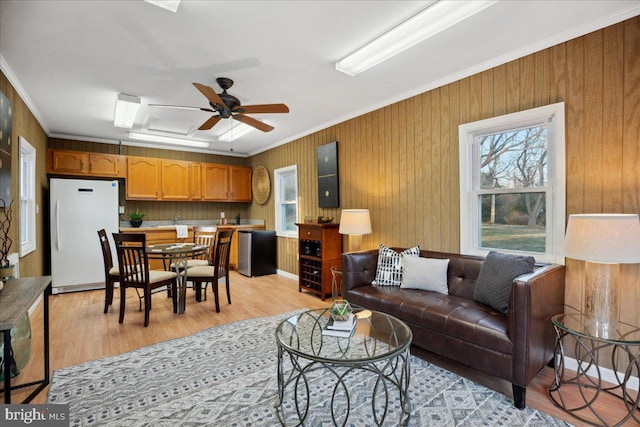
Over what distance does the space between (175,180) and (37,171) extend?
6.60ft

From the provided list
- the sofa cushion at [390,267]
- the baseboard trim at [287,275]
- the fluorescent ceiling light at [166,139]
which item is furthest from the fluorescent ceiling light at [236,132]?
the sofa cushion at [390,267]

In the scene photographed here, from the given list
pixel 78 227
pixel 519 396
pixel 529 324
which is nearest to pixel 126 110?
pixel 78 227

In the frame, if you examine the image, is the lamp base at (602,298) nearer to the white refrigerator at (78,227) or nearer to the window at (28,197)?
the window at (28,197)

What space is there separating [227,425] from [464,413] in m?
1.37

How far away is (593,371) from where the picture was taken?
7.36ft

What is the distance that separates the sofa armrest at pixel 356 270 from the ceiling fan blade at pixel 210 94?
1.89 m

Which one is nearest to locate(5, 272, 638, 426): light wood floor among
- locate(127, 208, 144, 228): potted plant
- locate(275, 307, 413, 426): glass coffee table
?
locate(275, 307, 413, 426): glass coffee table

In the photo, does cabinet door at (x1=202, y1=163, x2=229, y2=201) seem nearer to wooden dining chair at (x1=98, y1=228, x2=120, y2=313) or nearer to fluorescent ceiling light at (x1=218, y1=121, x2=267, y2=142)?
fluorescent ceiling light at (x1=218, y1=121, x2=267, y2=142)

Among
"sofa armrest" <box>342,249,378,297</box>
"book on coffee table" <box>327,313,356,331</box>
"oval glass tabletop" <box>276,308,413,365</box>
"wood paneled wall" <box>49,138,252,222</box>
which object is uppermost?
"wood paneled wall" <box>49,138,252,222</box>

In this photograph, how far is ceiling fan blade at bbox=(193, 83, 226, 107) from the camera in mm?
2505

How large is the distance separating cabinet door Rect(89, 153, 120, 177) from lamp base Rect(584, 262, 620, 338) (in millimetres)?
6364

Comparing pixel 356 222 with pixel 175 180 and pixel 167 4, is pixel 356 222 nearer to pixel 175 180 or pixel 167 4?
A: pixel 167 4

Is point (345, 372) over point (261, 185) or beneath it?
beneath

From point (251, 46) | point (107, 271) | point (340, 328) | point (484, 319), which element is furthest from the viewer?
point (107, 271)
